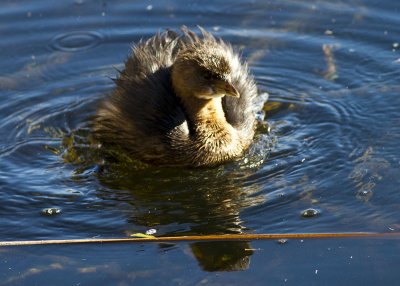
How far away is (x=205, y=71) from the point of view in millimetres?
8336

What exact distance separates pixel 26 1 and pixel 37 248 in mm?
4914

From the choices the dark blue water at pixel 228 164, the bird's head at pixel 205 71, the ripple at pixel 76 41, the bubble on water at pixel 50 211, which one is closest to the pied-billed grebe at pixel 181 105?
the bird's head at pixel 205 71

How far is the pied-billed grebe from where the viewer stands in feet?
27.5

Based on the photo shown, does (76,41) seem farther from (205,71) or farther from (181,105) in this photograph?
(205,71)

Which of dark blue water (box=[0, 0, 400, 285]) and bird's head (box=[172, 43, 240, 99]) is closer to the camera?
dark blue water (box=[0, 0, 400, 285])

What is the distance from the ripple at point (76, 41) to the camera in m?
10.5

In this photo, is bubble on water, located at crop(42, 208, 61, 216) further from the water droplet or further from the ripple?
the ripple

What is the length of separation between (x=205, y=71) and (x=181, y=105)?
445mm

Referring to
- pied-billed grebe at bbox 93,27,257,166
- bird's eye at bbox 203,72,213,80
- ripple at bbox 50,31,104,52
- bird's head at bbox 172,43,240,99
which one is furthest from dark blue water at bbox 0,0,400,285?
bird's eye at bbox 203,72,213,80

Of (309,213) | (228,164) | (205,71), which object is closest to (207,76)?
(205,71)

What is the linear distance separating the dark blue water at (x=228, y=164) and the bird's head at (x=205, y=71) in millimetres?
675

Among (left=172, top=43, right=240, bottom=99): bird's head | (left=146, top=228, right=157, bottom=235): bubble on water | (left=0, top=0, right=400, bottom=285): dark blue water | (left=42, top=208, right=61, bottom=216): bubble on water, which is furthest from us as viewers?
(left=172, top=43, right=240, bottom=99): bird's head

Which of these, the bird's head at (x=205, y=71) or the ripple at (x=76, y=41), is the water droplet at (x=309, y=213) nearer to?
the bird's head at (x=205, y=71)

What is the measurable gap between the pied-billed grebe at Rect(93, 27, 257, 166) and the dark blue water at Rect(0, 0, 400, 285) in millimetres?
172
